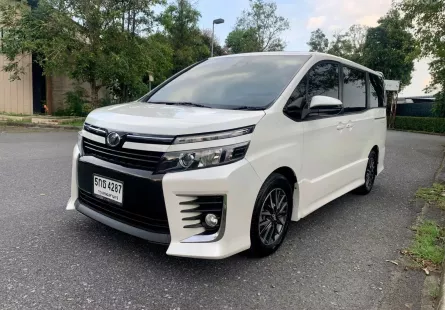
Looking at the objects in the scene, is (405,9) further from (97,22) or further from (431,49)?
(97,22)

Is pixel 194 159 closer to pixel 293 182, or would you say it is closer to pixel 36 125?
pixel 293 182

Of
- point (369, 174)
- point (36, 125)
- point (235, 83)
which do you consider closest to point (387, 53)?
point (36, 125)

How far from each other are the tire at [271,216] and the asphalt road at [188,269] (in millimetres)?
138

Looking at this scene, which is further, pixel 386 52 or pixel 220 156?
pixel 386 52

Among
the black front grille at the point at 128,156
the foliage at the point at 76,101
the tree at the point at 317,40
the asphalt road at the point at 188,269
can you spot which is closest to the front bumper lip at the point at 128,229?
the asphalt road at the point at 188,269

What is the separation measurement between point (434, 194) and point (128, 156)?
4.79 m

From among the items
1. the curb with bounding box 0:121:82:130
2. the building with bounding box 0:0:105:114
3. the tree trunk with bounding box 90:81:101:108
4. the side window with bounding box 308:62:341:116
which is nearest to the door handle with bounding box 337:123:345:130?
the side window with bounding box 308:62:341:116

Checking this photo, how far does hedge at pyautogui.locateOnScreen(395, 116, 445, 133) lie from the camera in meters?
23.1

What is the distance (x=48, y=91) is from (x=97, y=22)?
5.60 m

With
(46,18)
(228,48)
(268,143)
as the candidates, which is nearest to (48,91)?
(46,18)

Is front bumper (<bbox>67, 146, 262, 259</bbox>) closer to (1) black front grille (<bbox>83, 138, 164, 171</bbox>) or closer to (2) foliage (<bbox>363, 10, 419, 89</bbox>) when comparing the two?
(1) black front grille (<bbox>83, 138, 164, 171</bbox>)

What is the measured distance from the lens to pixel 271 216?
3111mm

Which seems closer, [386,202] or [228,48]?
[386,202]

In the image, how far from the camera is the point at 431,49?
546 inches
